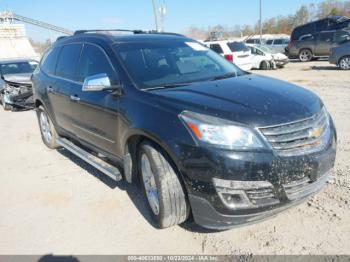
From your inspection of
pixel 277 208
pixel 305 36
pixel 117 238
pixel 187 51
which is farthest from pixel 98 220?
pixel 305 36

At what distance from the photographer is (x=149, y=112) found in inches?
132

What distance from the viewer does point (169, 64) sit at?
162 inches

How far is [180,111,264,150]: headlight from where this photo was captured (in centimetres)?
287

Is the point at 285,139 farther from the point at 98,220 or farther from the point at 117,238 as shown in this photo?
the point at 98,220

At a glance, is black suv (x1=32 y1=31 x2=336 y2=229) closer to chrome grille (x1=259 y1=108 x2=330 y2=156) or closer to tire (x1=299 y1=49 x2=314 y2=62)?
chrome grille (x1=259 y1=108 x2=330 y2=156)

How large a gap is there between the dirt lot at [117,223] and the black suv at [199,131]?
0.29 m

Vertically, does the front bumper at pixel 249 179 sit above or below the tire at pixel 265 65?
above

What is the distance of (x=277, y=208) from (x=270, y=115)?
75 cm

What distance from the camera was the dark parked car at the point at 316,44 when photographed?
20.7 meters

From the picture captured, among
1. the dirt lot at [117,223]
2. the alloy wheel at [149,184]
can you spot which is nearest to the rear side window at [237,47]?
the dirt lot at [117,223]

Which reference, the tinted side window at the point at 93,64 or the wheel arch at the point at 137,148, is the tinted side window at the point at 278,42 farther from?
the wheel arch at the point at 137,148

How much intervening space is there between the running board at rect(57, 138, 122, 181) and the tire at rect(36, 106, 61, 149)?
62 centimetres

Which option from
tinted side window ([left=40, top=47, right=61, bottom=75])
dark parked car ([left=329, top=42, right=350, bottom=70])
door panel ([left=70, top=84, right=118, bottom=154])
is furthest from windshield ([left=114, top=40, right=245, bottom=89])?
dark parked car ([left=329, top=42, right=350, bottom=70])

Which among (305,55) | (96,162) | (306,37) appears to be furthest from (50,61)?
(305,55)
